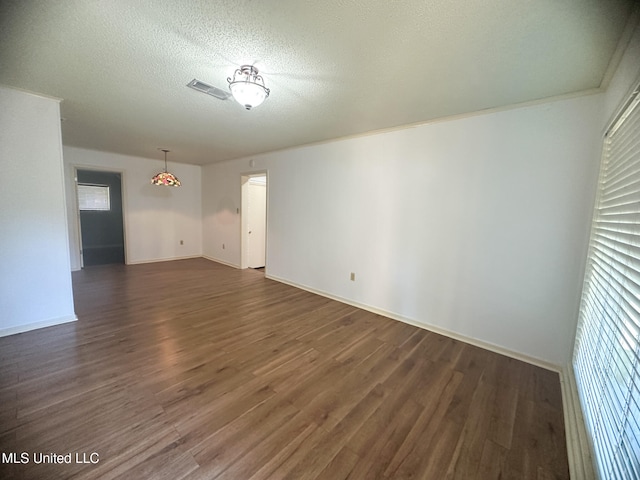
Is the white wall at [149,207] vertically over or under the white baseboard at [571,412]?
over

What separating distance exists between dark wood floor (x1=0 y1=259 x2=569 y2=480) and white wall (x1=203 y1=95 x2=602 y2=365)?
0.46 m

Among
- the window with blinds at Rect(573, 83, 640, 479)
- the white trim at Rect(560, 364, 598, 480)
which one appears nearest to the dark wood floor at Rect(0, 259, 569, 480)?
the white trim at Rect(560, 364, 598, 480)

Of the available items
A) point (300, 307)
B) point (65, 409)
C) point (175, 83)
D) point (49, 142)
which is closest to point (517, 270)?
point (300, 307)

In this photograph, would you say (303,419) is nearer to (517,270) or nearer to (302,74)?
(517,270)

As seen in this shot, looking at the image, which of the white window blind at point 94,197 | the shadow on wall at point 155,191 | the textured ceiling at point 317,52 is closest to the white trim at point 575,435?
the textured ceiling at point 317,52

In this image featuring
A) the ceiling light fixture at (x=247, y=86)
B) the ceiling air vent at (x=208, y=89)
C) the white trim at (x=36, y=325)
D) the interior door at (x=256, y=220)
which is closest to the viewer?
the ceiling light fixture at (x=247, y=86)

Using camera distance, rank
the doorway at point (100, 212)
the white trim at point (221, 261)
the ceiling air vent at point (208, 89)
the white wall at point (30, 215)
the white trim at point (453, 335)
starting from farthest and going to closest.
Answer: the doorway at point (100, 212) → the white trim at point (221, 261) → the white wall at point (30, 215) → the white trim at point (453, 335) → the ceiling air vent at point (208, 89)

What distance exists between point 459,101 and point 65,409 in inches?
159

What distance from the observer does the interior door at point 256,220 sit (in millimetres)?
5805

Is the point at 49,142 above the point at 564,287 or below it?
above

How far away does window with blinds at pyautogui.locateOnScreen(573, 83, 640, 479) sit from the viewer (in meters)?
1.01

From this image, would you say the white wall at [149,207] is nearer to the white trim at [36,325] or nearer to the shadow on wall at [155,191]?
the shadow on wall at [155,191]

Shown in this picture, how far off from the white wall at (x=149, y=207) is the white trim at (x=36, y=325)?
3137mm

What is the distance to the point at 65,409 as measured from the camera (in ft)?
5.59
